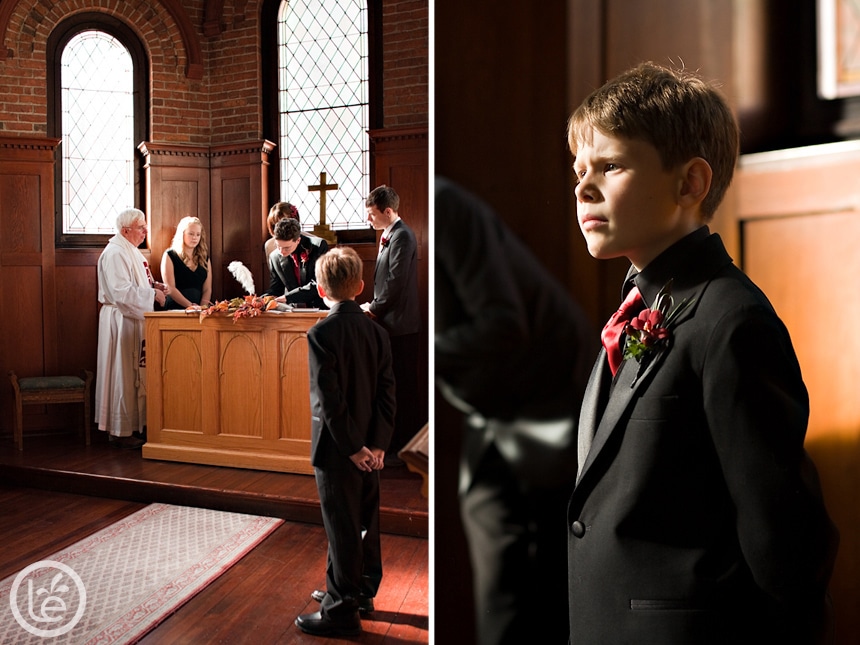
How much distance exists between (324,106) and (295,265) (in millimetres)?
2066

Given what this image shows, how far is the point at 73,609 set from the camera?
2.62 meters

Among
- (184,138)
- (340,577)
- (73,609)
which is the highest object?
(184,138)

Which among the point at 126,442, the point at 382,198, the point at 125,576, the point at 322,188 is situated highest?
Result: the point at 322,188

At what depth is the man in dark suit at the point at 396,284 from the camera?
12.8 feet

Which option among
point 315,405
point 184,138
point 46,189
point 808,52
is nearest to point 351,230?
point 184,138

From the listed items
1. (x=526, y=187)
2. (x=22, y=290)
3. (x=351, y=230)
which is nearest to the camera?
(x=526, y=187)

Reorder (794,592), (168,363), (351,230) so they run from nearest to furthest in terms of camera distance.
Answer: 1. (794,592)
2. (168,363)
3. (351,230)

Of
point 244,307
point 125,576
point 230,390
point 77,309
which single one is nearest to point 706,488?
point 125,576

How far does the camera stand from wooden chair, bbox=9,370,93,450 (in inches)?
190

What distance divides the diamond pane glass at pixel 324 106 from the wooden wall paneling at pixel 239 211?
11.1 inches

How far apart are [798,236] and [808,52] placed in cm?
27

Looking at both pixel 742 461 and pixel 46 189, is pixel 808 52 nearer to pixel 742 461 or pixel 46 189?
pixel 742 461

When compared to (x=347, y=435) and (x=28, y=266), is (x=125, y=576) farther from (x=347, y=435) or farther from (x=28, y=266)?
(x=28, y=266)

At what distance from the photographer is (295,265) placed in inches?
185
